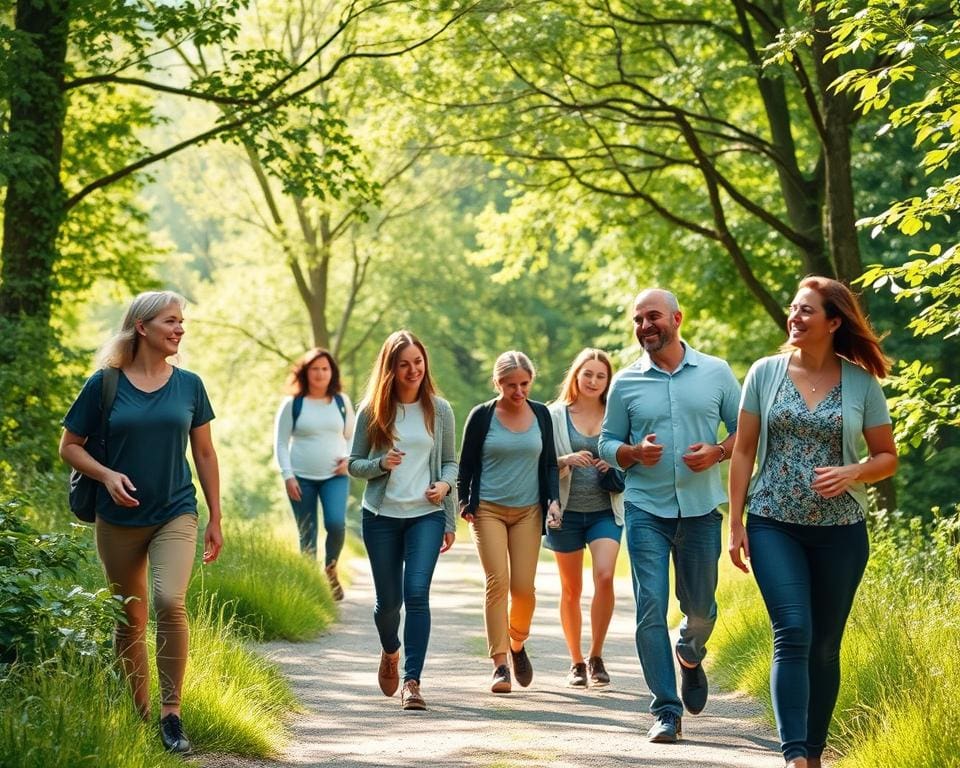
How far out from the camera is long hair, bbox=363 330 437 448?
365 inches

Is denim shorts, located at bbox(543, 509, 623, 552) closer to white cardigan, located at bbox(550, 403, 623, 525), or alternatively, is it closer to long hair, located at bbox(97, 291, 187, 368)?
white cardigan, located at bbox(550, 403, 623, 525)

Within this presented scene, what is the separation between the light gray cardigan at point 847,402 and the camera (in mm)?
6570

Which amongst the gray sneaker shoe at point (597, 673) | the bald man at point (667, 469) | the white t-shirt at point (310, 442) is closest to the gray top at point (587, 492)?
the gray sneaker shoe at point (597, 673)

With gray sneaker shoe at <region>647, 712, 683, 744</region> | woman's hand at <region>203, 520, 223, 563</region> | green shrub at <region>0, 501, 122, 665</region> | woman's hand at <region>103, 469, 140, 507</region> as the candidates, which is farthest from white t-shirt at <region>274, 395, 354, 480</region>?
green shrub at <region>0, 501, 122, 665</region>

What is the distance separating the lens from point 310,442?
14.1 meters

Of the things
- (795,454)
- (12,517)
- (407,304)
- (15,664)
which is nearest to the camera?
(15,664)

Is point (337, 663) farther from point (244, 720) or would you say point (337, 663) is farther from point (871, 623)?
point (871, 623)

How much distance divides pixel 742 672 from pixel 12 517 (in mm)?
4984

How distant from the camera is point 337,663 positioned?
11086 millimetres

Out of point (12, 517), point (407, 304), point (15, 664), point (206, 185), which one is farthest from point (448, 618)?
point (407, 304)

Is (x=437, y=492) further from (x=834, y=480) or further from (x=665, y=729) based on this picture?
(x=834, y=480)

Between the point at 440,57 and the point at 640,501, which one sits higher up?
the point at 440,57

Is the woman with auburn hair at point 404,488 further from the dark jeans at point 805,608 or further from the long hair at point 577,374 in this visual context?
the dark jeans at point 805,608

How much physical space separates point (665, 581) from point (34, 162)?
9587mm
